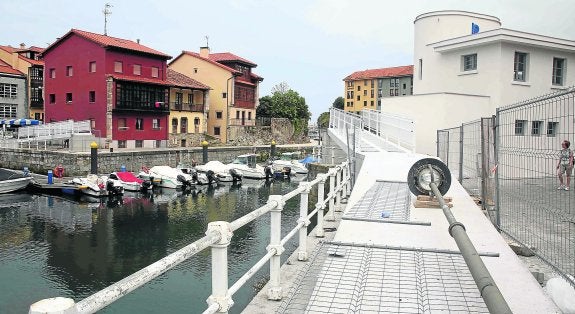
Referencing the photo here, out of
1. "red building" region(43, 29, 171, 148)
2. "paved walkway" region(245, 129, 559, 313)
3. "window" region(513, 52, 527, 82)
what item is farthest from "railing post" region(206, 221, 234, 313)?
"red building" region(43, 29, 171, 148)

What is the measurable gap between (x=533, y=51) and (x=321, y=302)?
69.6 feet

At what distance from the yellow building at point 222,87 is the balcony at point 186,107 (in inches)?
170

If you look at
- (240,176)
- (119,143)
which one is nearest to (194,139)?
(119,143)

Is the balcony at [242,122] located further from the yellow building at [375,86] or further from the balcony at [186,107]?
the yellow building at [375,86]

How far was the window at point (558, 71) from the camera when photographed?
2169 cm

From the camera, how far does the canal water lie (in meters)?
11.5

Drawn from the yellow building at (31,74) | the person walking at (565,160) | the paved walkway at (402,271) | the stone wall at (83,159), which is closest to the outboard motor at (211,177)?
the stone wall at (83,159)

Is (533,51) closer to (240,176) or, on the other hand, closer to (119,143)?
(240,176)

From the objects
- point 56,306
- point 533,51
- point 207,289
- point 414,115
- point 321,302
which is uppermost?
point 533,51

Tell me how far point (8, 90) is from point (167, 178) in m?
27.8

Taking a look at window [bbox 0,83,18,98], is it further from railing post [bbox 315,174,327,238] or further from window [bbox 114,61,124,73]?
railing post [bbox 315,174,327,238]

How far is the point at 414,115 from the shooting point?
21766mm

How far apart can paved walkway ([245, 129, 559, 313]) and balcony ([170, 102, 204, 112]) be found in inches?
1616

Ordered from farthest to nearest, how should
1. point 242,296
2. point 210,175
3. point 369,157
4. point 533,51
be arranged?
point 210,175
point 533,51
point 369,157
point 242,296
